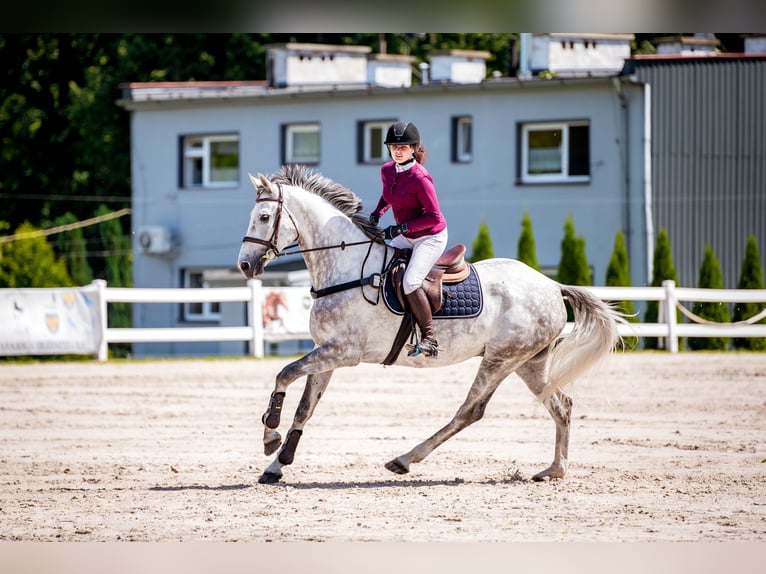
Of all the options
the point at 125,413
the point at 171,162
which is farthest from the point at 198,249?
the point at 125,413

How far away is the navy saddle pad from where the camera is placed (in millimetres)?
8438

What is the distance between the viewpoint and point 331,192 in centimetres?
877

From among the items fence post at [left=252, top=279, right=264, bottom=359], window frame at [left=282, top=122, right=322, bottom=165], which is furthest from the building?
fence post at [left=252, top=279, right=264, bottom=359]

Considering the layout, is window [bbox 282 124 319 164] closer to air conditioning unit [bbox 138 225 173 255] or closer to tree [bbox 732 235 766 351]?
air conditioning unit [bbox 138 225 173 255]

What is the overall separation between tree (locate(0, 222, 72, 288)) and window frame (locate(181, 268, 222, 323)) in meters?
5.68

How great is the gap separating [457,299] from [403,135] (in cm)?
122

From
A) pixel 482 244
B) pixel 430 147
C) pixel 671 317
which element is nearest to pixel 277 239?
pixel 671 317

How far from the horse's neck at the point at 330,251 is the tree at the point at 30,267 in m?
16.4

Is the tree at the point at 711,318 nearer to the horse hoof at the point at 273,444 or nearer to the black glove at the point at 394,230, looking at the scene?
the black glove at the point at 394,230

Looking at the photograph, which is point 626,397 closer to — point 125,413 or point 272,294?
point 125,413

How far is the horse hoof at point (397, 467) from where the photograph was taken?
28.3ft

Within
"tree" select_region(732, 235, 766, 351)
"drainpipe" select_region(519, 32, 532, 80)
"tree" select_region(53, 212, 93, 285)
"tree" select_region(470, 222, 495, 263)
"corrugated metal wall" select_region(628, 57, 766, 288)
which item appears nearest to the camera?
"tree" select_region(732, 235, 766, 351)

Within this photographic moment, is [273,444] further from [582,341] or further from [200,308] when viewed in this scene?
[200,308]

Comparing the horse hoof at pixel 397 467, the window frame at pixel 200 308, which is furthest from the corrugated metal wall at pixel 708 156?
the horse hoof at pixel 397 467
